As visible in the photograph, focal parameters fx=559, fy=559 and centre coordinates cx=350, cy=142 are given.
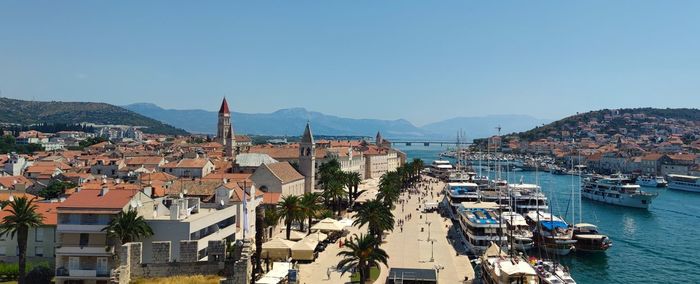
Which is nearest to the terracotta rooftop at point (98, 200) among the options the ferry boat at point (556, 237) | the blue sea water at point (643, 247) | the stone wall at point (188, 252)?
the stone wall at point (188, 252)

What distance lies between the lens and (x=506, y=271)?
1373 inches

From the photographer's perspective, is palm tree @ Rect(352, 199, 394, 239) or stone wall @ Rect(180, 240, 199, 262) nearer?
stone wall @ Rect(180, 240, 199, 262)

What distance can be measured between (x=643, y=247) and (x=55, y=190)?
6784 centimetres

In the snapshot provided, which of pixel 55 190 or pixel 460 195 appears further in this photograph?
pixel 460 195

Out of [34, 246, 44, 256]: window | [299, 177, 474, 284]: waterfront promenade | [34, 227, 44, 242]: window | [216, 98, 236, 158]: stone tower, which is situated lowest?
[299, 177, 474, 284]: waterfront promenade

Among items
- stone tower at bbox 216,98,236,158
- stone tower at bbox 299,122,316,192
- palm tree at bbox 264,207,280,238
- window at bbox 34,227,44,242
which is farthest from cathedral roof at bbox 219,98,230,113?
window at bbox 34,227,44,242

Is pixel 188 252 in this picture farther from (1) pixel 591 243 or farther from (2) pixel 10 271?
(1) pixel 591 243

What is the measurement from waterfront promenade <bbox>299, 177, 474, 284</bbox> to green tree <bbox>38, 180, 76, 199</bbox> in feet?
118

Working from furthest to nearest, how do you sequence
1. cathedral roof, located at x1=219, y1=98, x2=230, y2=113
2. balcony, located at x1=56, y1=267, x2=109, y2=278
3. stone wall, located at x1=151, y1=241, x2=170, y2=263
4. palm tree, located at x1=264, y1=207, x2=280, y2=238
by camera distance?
cathedral roof, located at x1=219, y1=98, x2=230, y2=113, palm tree, located at x1=264, y1=207, x2=280, y2=238, balcony, located at x1=56, y1=267, x2=109, y2=278, stone wall, located at x1=151, y1=241, x2=170, y2=263

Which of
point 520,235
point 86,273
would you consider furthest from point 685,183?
point 86,273

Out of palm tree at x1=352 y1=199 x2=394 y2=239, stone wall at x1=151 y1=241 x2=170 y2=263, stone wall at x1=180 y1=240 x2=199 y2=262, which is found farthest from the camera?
palm tree at x1=352 y1=199 x2=394 y2=239

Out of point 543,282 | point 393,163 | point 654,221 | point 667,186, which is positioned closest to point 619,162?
point 667,186

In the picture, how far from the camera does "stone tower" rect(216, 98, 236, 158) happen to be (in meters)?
127

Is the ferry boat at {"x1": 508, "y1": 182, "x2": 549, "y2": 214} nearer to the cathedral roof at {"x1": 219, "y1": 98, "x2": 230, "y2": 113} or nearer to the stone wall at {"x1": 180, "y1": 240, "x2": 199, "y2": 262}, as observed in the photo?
the stone wall at {"x1": 180, "y1": 240, "x2": 199, "y2": 262}
